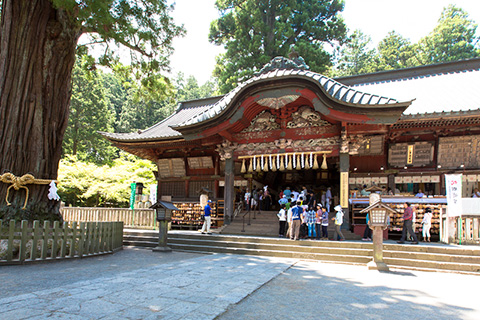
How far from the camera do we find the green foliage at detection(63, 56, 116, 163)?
93.6ft

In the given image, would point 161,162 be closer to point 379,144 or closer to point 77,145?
point 379,144

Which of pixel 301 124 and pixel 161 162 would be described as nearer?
pixel 301 124

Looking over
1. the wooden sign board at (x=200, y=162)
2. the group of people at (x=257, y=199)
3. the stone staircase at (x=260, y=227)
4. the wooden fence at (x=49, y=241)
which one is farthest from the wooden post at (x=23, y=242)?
the wooden sign board at (x=200, y=162)

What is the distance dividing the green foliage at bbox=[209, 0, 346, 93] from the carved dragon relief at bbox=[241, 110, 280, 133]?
14630mm

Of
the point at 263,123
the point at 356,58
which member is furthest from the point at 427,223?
the point at 356,58

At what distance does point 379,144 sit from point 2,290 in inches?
497

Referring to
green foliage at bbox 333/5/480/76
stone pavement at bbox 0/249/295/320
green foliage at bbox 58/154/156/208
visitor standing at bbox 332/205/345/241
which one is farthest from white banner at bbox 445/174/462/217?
green foliage at bbox 333/5/480/76

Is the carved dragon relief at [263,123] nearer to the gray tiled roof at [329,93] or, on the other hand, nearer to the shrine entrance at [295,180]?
the gray tiled roof at [329,93]

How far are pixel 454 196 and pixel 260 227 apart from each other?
6.89 m

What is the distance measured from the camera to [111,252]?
9.70 metres

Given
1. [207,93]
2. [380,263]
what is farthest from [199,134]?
[207,93]

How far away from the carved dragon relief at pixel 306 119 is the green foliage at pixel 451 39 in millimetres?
28895

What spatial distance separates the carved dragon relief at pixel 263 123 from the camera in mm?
13352

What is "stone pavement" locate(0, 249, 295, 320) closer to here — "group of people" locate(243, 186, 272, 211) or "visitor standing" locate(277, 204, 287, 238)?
"visitor standing" locate(277, 204, 287, 238)
